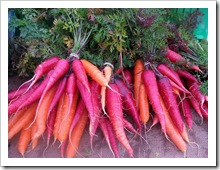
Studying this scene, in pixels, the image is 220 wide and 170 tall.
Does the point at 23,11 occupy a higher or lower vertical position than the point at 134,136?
higher

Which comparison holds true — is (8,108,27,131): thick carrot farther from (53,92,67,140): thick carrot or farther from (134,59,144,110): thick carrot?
(134,59,144,110): thick carrot

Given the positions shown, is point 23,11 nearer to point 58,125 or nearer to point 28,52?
point 28,52

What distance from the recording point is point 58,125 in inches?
64.4

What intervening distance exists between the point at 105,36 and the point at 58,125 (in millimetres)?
625

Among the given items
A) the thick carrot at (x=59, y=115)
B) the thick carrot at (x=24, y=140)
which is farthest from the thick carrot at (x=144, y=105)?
→ the thick carrot at (x=24, y=140)

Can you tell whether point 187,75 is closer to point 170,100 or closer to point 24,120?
point 170,100

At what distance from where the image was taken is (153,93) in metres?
1.75

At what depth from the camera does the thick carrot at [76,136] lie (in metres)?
1.63

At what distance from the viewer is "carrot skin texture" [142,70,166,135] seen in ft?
5.63

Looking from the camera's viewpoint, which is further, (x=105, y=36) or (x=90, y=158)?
(x=105, y=36)

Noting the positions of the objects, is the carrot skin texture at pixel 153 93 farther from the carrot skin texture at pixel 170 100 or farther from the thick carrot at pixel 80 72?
the thick carrot at pixel 80 72

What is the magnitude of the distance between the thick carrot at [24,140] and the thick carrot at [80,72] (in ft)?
1.45

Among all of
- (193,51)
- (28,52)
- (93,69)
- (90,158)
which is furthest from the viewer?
(193,51)
